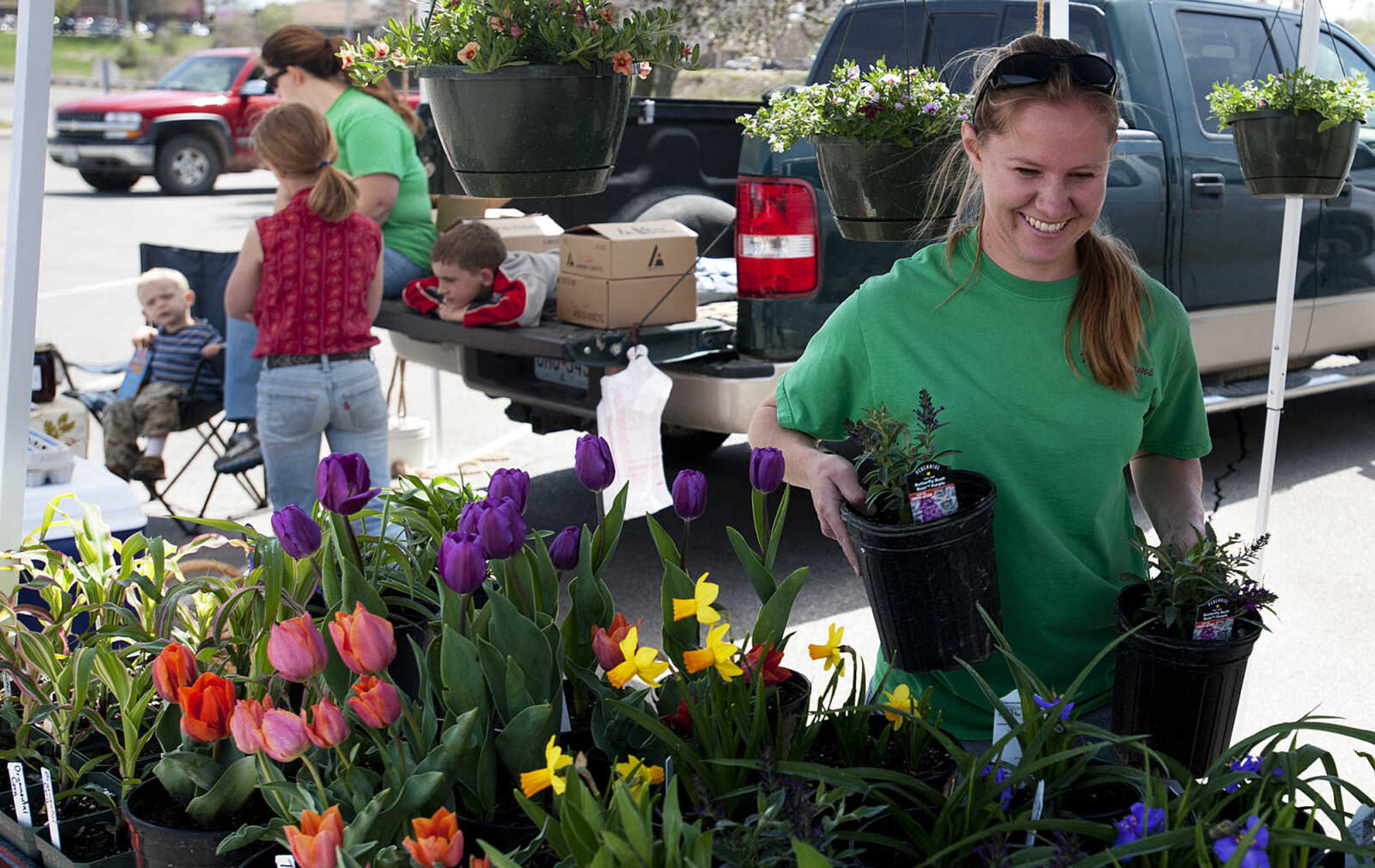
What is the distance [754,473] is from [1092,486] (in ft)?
1.69

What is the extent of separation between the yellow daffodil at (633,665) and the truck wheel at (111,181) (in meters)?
17.8

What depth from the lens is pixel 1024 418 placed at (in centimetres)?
183

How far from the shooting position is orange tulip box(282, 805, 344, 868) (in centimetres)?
119

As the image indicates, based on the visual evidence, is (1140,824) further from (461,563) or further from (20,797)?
(20,797)

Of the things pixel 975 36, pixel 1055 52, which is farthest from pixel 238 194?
pixel 1055 52

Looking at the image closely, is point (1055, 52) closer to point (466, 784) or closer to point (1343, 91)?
point (466, 784)

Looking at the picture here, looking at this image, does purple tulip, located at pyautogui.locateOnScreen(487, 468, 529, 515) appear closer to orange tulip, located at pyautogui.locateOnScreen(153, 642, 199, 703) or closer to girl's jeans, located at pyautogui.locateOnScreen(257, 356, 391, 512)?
orange tulip, located at pyautogui.locateOnScreen(153, 642, 199, 703)

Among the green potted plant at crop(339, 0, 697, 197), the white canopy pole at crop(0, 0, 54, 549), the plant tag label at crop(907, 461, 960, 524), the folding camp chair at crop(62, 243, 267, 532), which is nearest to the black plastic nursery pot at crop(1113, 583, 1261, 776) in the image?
the plant tag label at crop(907, 461, 960, 524)

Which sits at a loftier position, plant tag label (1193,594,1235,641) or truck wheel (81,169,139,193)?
plant tag label (1193,594,1235,641)

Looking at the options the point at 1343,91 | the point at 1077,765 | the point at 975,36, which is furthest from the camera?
the point at 975,36

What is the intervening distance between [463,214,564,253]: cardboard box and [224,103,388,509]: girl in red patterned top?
984 mm

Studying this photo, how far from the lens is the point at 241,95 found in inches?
669

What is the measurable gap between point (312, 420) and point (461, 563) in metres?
3.12

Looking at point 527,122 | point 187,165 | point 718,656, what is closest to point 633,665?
point 718,656
